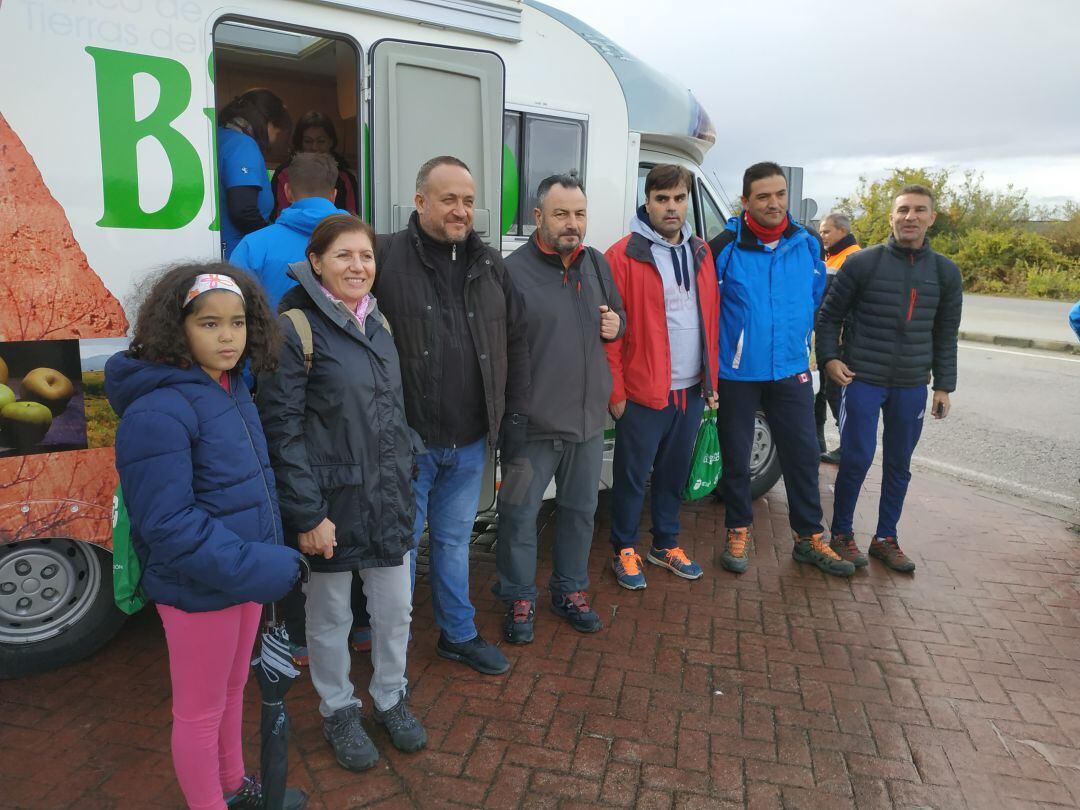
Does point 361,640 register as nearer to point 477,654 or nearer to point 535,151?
point 477,654

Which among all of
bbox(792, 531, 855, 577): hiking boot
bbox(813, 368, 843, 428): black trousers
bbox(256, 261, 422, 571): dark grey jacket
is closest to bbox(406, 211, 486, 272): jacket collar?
bbox(256, 261, 422, 571): dark grey jacket

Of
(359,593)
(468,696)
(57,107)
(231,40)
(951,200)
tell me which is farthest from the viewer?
(951,200)

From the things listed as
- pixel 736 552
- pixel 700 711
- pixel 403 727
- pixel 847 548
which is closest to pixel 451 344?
pixel 403 727

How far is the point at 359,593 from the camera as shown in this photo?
342 centimetres

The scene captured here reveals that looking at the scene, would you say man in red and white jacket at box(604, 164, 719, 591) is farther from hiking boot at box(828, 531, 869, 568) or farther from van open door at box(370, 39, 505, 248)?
hiking boot at box(828, 531, 869, 568)

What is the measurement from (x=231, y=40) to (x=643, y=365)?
3072 mm

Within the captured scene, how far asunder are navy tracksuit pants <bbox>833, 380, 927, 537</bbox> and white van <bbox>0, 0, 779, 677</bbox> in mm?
2163

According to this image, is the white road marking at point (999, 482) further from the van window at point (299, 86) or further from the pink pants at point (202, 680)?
the pink pants at point (202, 680)

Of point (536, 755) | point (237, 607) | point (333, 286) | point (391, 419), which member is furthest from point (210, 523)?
point (536, 755)

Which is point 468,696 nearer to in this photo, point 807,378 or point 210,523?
point 210,523

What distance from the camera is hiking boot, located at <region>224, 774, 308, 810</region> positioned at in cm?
233

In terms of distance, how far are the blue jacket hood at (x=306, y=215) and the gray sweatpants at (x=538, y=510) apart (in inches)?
47.2

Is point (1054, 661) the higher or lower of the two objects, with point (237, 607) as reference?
lower

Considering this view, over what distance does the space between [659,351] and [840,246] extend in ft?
11.8
